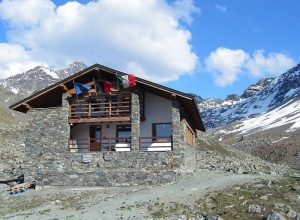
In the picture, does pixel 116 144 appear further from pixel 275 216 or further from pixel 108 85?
pixel 275 216

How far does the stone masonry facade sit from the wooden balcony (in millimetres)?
829

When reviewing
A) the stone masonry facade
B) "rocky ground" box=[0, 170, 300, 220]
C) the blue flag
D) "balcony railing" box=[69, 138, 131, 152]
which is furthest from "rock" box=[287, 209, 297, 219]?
the blue flag

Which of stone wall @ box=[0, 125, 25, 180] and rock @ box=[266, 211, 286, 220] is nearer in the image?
rock @ box=[266, 211, 286, 220]

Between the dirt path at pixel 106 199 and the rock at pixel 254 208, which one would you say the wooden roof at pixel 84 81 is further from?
the rock at pixel 254 208

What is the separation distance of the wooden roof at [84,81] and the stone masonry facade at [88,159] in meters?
0.92

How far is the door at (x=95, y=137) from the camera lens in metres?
37.0


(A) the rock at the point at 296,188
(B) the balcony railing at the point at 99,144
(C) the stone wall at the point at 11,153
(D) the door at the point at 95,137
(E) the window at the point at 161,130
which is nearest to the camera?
(A) the rock at the point at 296,188

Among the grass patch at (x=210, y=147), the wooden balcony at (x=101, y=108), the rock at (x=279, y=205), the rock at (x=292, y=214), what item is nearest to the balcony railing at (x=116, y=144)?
the wooden balcony at (x=101, y=108)

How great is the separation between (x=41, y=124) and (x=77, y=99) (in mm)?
3483

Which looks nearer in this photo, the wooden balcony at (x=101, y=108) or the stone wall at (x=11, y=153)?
the wooden balcony at (x=101, y=108)

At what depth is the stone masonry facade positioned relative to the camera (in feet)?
104

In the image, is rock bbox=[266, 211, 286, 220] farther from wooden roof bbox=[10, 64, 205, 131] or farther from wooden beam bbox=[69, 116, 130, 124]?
wooden beam bbox=[69, 116, 130, 124]

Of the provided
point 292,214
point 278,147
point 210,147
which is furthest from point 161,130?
point 278,147

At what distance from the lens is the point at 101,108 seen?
35781 millimetres
